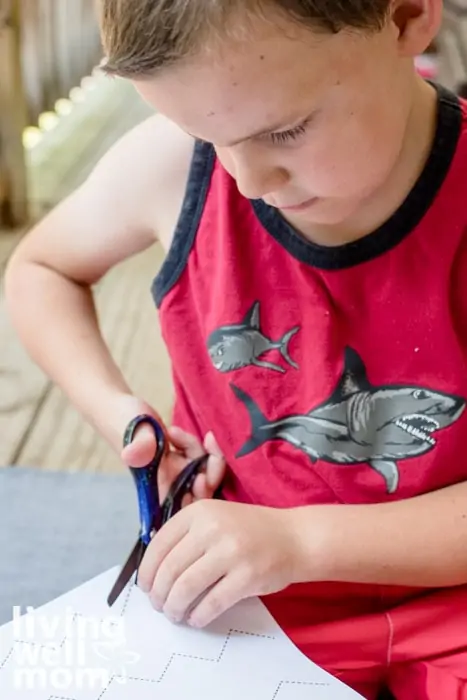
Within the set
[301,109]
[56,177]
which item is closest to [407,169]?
[301,109]

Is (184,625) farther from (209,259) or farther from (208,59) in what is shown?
(208,59)

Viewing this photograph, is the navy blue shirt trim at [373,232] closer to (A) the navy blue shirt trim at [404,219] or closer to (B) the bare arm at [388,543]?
(A) the navy blue shirt trim at [404,219]

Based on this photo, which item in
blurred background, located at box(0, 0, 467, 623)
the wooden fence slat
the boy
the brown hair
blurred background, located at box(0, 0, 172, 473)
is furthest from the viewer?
the wooden fence slat

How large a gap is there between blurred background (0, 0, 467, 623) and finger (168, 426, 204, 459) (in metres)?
0.19

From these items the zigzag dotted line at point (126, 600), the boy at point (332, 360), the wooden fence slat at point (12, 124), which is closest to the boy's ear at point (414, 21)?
the boy at point (332, 360)

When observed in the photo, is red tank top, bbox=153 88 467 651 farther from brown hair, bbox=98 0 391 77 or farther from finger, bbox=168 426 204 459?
brown hair, bbox=98 0 391 77

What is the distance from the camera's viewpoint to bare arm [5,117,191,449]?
686mm

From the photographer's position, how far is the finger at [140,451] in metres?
0.64

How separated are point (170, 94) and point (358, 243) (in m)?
0.18

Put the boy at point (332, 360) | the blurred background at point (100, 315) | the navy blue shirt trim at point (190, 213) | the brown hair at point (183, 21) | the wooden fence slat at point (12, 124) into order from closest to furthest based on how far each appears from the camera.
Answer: the brown hair at point (183, 21) < the boy at point (332, 360) < the navy blue shirt trim at point (190, 213) < the blurred background at point (100, 315) < the wooden fence slat at point (12, 124)

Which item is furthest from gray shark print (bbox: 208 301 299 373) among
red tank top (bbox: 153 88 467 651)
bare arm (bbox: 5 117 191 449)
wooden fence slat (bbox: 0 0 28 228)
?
wooden fence slat (bbox: 0 0 28 228)

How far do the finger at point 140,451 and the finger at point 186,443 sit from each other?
2.4 inches

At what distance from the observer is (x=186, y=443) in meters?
0.71

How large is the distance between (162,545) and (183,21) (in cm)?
33
